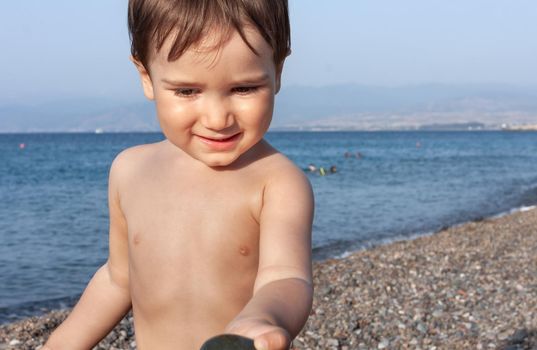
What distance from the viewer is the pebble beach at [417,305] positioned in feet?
20.0

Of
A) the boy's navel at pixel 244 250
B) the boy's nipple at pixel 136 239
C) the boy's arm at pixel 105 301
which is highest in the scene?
the boy's navel at pixel 244 250

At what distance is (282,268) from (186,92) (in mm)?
558

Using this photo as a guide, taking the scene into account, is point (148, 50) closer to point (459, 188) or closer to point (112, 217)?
point (112, 217)

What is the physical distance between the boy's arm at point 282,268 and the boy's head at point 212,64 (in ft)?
0.62

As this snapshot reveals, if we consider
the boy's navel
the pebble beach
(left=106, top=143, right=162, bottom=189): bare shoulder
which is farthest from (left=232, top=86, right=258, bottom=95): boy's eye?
the pebble beach

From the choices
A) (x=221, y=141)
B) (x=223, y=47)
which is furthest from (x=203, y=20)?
(x=221, y=141)

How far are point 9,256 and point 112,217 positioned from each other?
1143 cm

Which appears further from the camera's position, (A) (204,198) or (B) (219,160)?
(A) (204,198)

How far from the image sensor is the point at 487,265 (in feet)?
33.9

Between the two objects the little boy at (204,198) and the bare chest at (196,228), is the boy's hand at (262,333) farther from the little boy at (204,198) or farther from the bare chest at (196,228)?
the bare chest at (196,228)

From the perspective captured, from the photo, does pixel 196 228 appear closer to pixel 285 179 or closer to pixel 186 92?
pixel 285 179

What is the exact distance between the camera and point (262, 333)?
1.44 meters

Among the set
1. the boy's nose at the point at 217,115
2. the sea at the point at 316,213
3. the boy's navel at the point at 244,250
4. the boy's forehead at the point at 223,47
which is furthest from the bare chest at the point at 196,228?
the sea at the point at 316,213

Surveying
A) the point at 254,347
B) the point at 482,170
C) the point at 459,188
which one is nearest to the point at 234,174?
the point at 254,347
